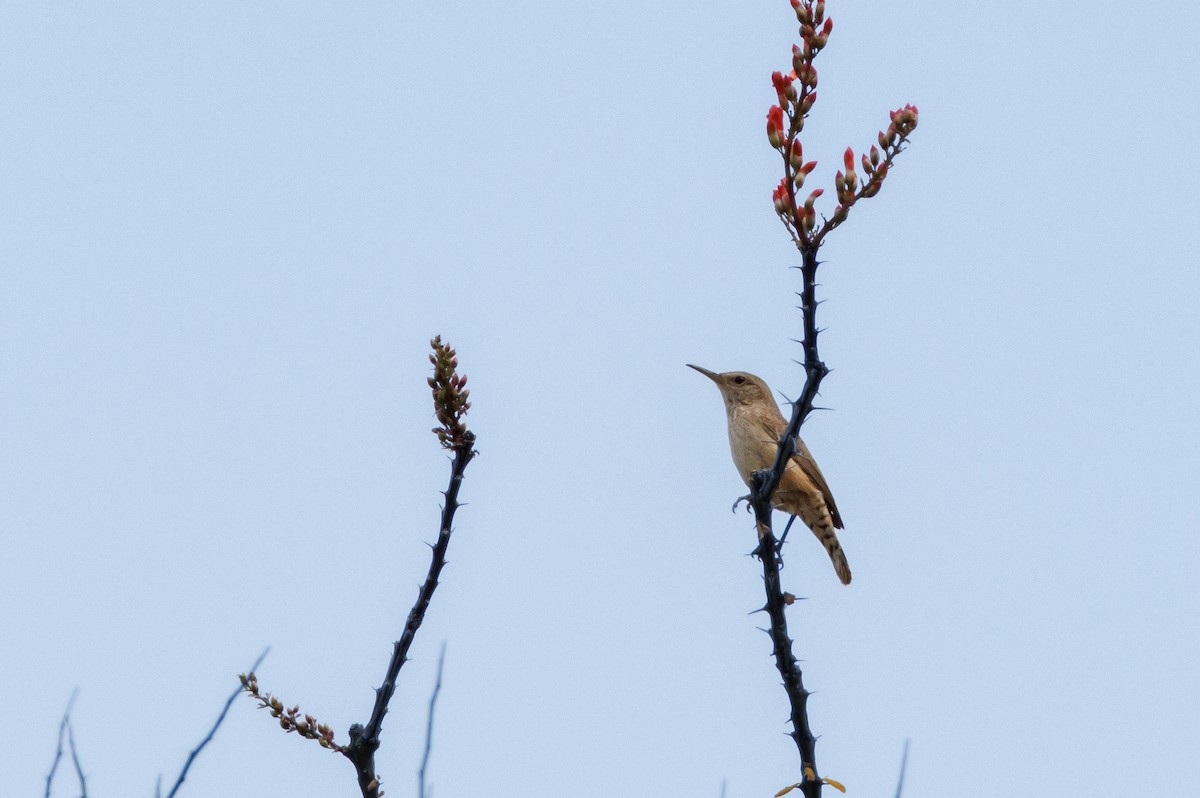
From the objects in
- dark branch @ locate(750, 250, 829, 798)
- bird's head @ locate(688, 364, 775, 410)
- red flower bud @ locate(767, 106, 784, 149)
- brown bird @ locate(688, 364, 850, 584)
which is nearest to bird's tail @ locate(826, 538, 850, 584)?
brown bird @ locate(688, 364, 850, 584)

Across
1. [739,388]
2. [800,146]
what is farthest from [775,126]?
[739,388]

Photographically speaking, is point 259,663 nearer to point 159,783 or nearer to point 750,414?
point 159,783

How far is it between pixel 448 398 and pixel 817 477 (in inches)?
226

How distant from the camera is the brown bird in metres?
8.77

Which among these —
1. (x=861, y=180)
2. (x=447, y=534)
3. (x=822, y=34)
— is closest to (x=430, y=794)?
(x=447, y=534)

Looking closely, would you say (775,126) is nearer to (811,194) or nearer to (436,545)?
(811,194)

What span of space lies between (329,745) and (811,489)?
565 centimetres

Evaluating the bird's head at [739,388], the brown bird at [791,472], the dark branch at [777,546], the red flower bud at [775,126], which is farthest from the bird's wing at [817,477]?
the red flower bud at [775,126]

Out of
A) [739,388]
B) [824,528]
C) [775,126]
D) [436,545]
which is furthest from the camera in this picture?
[739,388]

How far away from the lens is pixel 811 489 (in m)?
8.75

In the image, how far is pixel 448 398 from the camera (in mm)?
3555

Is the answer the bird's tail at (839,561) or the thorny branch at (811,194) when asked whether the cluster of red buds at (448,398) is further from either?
the bird's tail at (839,561)

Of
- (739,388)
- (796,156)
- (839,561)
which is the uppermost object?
(739,388)

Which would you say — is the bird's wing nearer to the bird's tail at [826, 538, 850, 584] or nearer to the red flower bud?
the bird's tail at [826, 538, 850, 584]
